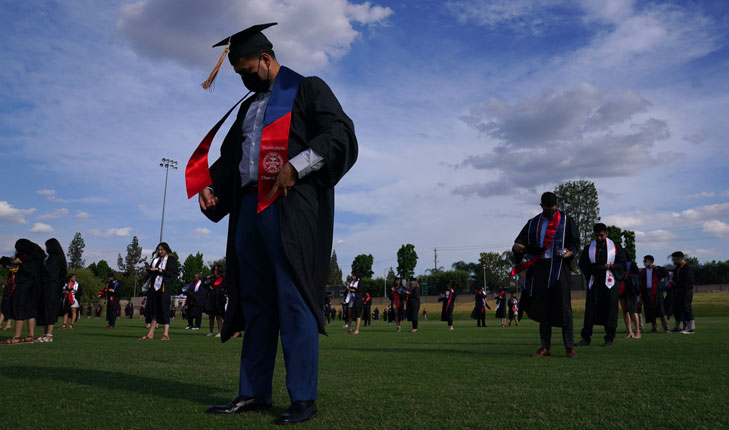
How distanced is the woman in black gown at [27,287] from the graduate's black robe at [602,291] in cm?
1037

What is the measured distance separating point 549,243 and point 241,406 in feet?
17.2

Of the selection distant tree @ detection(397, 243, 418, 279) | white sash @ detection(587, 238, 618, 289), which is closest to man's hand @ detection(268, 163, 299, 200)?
white sash @ detection(587, 238, 618, 289)

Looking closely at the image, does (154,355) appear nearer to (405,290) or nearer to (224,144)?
(224,144)

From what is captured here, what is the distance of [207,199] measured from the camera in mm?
3543

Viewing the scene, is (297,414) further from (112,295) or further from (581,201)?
(581,201)

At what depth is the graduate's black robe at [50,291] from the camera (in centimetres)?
1062

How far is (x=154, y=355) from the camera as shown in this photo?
743 cm

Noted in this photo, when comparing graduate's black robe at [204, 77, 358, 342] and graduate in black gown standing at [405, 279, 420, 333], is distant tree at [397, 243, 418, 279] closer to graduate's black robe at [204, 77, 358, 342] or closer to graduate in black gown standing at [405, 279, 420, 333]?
graduate in black gown standing at [405, 279, 420, 333]

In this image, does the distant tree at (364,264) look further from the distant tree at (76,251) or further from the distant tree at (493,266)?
the distant tree at (76,251)

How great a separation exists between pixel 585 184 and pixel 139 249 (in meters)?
112

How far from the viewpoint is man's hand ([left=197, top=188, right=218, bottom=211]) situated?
3.55m

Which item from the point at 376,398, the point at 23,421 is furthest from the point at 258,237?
the point at 23,421

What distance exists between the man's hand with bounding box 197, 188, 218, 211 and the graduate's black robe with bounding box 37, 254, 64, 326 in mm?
8798

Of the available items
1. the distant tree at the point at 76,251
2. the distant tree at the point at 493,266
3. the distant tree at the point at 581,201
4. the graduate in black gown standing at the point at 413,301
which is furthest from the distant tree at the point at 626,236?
the distant tree at the point at 76,251
